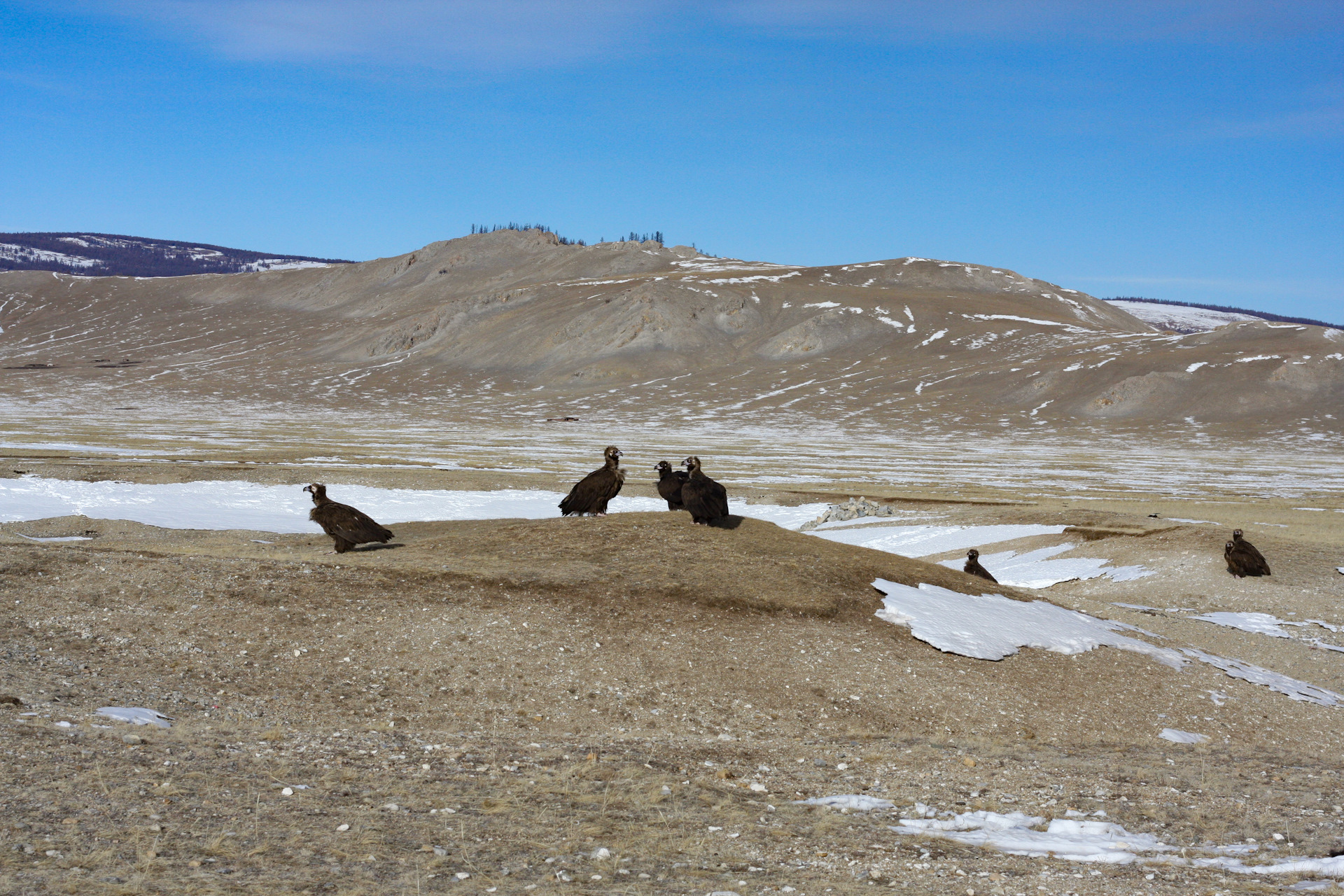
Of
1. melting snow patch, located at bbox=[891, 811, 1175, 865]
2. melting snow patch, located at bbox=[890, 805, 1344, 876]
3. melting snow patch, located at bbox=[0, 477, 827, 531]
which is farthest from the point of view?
melting snow patch, located at bbox=[0, 477, 827, 531]

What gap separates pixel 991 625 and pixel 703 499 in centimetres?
543

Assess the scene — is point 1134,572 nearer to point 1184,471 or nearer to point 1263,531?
point 1263,531

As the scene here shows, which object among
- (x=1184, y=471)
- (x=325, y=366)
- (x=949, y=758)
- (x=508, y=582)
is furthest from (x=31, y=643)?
(x=325, y=366)

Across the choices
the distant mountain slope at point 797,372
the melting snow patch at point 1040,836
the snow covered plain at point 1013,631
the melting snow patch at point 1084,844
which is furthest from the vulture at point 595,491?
the distant mountain slope at point 797,372

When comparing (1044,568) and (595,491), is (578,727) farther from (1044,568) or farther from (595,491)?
(1044,568)

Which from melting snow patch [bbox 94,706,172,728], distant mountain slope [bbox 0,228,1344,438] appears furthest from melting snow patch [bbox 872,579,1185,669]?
distant mountain slope [bbox 0,228,1344,438]

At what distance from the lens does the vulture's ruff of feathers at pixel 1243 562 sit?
84.9ft

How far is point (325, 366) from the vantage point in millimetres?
191500

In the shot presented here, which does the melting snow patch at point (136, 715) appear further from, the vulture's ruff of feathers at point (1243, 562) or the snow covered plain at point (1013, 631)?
the vulture's ruff of feathers at point (1243, 562)

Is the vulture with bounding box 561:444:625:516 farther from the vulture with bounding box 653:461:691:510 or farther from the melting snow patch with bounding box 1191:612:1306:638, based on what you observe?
the melting snow patch with bounding box 1191:612:1306:638

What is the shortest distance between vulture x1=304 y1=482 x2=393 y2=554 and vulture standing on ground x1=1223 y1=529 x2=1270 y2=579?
21171 mm

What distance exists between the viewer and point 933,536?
35219mm

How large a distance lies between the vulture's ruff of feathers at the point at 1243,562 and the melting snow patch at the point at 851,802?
20335 mm

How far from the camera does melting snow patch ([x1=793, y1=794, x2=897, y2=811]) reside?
9.52m
